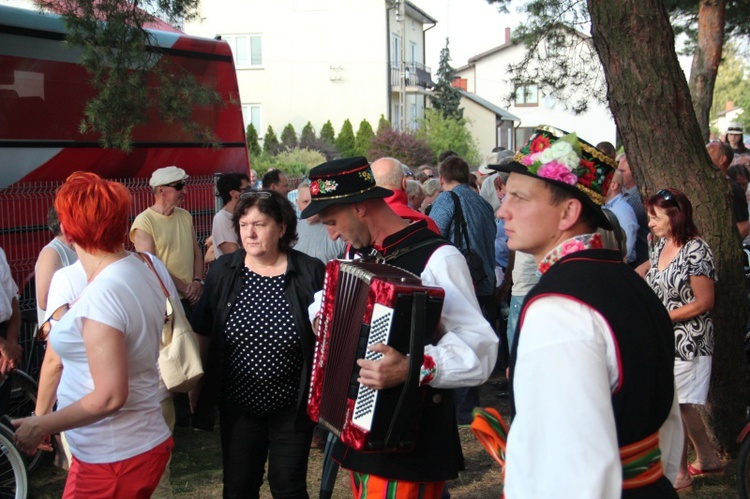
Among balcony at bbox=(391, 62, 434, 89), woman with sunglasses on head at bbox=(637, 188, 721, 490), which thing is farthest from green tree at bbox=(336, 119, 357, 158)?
woman with sunglasses on head at bbox=(637, 188, 721, 490)

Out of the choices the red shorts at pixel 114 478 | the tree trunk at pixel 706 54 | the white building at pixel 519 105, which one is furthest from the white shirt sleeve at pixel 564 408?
the white building at pixel 519 105

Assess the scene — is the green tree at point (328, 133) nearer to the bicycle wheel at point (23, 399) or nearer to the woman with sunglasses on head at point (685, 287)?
the bicycle wheel at point (23, 399)

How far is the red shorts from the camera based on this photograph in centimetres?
330

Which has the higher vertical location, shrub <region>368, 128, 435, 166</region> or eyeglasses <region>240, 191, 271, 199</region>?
shrub <region>368, 128, 435, 166</region>

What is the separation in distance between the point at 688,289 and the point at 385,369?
120 inches

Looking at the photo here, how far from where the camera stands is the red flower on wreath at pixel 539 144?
2.37 m

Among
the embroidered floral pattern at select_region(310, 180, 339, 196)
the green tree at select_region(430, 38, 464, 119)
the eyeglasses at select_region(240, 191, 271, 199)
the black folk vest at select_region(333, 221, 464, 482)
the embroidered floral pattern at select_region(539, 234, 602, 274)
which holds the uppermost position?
the green tree at select_region(430, 38, 464, 119)

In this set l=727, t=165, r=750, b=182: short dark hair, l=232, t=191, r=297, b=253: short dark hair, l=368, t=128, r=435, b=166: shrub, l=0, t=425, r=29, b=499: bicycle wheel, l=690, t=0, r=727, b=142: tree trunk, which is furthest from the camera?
l=368, t=128, r=435, b=166: shrub

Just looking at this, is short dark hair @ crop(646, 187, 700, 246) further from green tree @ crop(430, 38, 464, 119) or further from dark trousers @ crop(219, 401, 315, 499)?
green tree @ crop(430, 38, 464, 119)

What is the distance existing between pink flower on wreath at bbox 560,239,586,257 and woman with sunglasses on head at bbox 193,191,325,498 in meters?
Answer: 2.23

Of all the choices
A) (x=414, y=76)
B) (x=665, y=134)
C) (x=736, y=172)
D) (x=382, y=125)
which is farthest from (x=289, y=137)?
(x=665, y=134)

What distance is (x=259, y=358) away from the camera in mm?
4227

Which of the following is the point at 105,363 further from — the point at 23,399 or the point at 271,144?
the point at 271,144

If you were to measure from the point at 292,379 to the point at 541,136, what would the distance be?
7.41 ft
